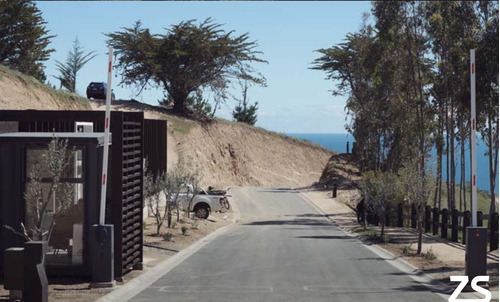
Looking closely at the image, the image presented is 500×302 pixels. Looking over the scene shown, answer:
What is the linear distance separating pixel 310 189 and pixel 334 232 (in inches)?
1421

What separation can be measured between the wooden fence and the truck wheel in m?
9.28

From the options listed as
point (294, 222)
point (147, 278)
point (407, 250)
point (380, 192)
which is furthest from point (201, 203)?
point (147, 278)

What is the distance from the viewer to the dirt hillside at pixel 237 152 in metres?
76.3

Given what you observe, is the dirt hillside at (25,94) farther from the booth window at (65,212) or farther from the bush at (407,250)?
the booth window at (65,212)

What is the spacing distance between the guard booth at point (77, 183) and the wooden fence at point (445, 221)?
34.0 feet

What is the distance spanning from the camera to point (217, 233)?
111 feet

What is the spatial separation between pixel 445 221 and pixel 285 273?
40.2 ft

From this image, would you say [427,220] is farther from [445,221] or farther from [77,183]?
[77,183]

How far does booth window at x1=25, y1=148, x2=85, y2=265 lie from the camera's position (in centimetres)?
1652

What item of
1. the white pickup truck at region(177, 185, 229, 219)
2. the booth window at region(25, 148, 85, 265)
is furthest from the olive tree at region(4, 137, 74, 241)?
the white pickup truck at region(177, 185, 229, 219)

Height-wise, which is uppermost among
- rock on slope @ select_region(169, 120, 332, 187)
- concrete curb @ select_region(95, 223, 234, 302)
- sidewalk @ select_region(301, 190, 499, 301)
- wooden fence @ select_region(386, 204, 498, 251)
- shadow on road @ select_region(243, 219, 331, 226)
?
rock on slope @ select_region(169, 120, 332, 187)

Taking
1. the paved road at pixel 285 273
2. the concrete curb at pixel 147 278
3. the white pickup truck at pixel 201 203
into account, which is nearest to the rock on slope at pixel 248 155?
the white pickup truck at pixel 201 203

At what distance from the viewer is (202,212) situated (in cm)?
4022

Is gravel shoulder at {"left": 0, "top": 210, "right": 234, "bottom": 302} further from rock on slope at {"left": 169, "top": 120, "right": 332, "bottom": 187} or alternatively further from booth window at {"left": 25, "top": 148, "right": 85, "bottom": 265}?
rock on slope at {"left": 169, "top": 120, "right": 332, "bottom": 187}
